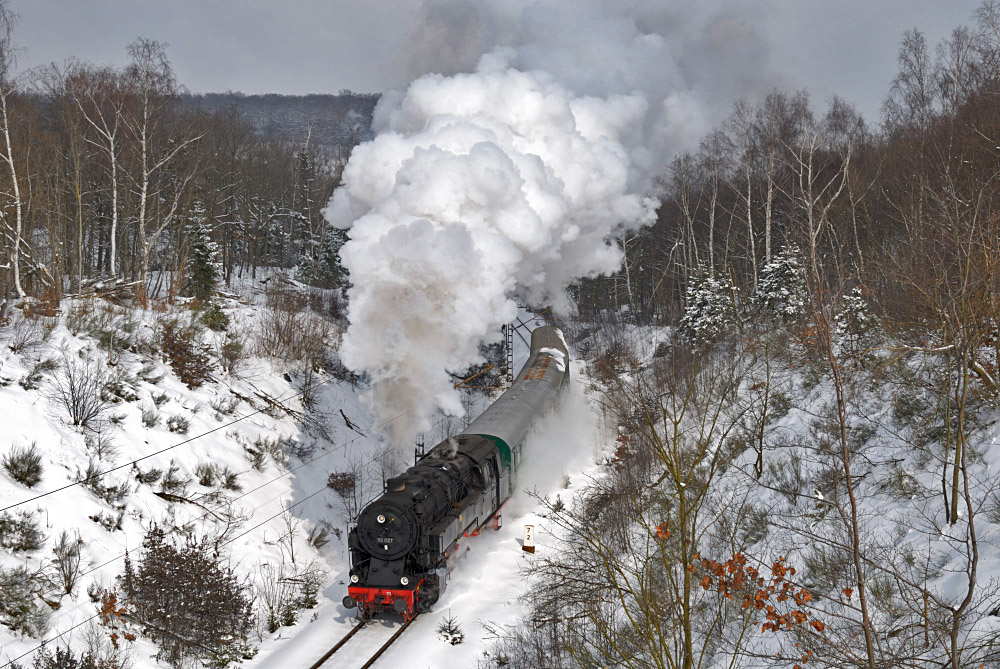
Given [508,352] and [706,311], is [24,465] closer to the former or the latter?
[508,352]

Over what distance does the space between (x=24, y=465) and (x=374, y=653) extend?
22.9 ft

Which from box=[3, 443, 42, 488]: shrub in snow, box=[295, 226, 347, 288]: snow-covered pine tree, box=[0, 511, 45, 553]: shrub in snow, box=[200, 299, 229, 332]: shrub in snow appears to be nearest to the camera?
box=[0, 511, 45, 553]: shrub in snow

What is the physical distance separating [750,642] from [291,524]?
420 inches

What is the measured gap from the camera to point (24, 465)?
447 inches

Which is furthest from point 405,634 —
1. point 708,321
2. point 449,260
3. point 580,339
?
point 580,339

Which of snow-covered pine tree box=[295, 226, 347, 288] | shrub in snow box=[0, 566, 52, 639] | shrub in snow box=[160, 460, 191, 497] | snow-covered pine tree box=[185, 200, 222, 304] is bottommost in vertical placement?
shrub in snow box=[0, 566, 52, 639]

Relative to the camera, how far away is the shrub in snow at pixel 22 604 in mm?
9320

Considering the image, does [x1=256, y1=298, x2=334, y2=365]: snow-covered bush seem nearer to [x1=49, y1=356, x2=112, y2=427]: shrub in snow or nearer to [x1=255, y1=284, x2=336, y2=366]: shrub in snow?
[x1=255, y1=284, x2=336, y2=366]: shrub in snow

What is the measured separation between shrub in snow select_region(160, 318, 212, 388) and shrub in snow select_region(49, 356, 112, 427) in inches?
111

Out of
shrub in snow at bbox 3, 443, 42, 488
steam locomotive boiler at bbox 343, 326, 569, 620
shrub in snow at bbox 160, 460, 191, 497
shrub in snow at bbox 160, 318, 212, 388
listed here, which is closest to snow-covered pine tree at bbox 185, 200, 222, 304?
shrub in snow at bbox 160, 318, 212, 388

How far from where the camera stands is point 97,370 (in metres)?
14.8

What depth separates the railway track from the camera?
9.76 meters

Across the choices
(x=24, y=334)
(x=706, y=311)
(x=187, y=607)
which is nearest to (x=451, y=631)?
(x=187, y=607)

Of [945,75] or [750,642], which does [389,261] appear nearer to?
[750,642]
